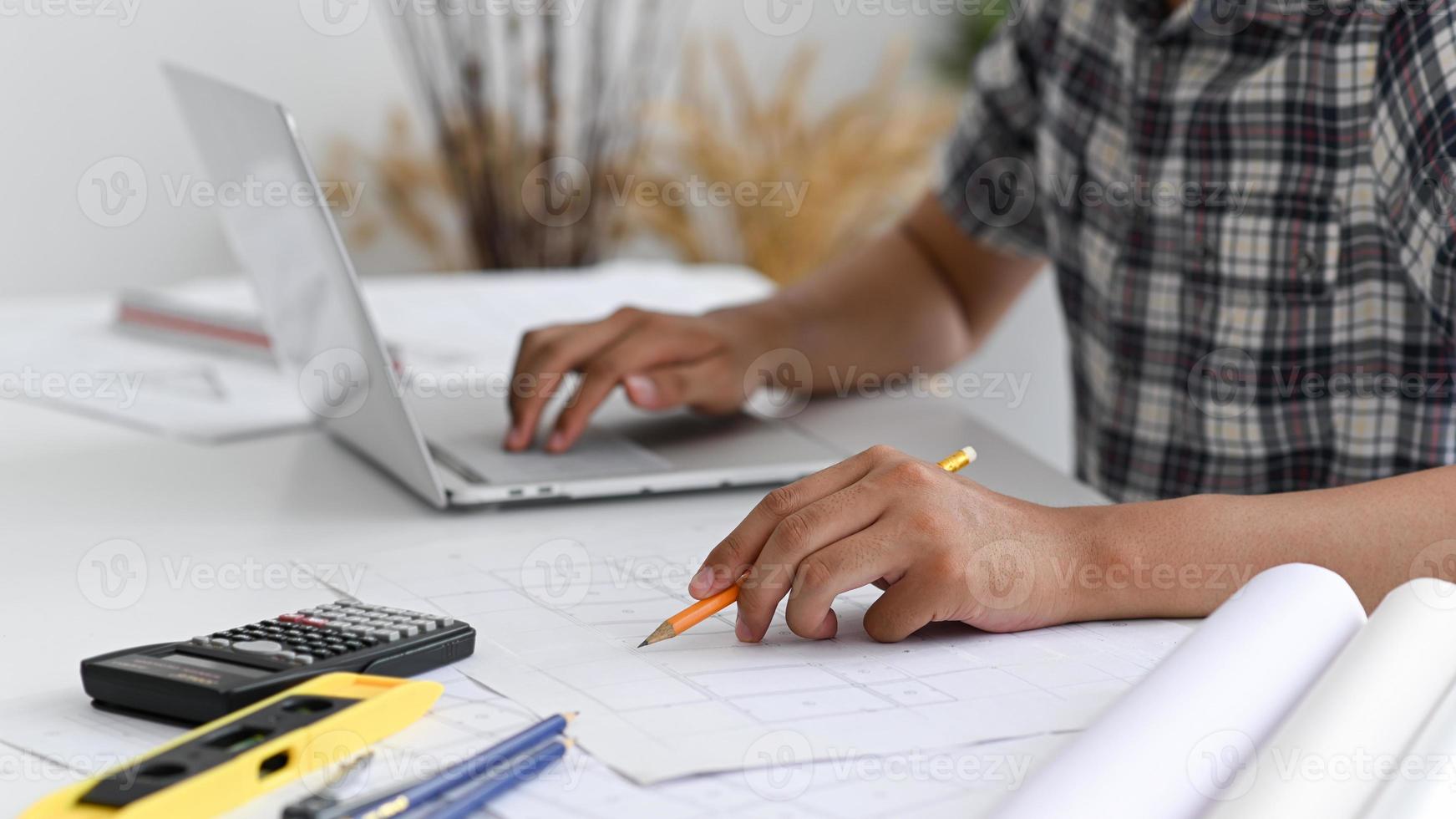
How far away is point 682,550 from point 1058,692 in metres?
0.25

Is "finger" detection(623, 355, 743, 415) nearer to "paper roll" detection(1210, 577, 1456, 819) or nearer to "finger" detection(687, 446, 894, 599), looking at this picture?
"finger" detection(687, 446, 894, 599)

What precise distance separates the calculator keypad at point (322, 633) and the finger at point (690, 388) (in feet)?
1.20

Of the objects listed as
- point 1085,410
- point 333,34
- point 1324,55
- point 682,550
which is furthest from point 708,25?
point 682,550

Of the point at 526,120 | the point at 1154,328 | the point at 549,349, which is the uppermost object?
the point at 526,120

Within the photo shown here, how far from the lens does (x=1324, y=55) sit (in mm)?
904

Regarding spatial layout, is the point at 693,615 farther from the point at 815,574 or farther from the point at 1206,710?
the point at 1206,710

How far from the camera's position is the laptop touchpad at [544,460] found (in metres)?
0.85

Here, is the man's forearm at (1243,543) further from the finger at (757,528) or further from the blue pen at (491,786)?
the blue pen at (491,786)

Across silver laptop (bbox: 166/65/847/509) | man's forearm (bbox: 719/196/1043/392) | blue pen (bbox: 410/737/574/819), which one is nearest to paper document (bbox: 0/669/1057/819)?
blue pen (bbox: 410/737/574/819)

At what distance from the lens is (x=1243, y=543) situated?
653mm

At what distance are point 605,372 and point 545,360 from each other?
39mm

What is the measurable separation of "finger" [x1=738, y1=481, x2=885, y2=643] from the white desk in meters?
0.21

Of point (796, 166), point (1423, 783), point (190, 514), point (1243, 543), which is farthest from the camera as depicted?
point (796, 166)

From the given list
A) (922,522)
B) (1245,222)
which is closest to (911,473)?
(922,522)
